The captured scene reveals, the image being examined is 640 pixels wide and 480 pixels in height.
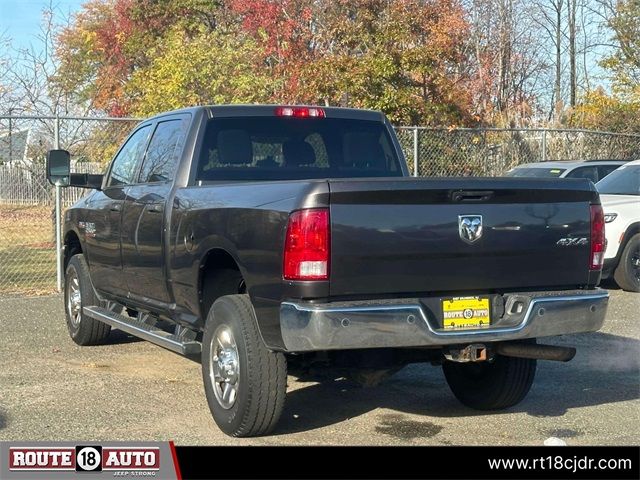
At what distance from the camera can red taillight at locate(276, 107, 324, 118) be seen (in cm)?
737

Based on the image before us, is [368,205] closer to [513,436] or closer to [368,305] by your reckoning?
[368,305]

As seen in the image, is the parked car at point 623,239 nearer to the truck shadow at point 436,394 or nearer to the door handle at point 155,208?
the truck shadow at point 436,394

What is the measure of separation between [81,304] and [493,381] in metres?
3.96

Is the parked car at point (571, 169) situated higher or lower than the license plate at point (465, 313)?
higher

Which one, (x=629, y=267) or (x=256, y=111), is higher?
(x=256, y=111)

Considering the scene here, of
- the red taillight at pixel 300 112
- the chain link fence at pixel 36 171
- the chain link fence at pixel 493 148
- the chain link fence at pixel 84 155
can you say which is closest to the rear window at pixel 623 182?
the chain link fence at pixel 493 148

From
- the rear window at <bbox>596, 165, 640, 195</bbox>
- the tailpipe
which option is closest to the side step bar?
the tailpipe

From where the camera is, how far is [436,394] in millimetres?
7445

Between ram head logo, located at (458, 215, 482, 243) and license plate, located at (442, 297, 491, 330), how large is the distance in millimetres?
348

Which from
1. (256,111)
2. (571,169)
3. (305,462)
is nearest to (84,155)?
(571,169)

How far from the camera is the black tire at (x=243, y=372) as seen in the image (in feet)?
18.7

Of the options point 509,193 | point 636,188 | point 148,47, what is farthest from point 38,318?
point 148,47

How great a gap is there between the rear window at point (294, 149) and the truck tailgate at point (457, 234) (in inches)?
72.5

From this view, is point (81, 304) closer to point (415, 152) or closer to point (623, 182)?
point (415, 152)
